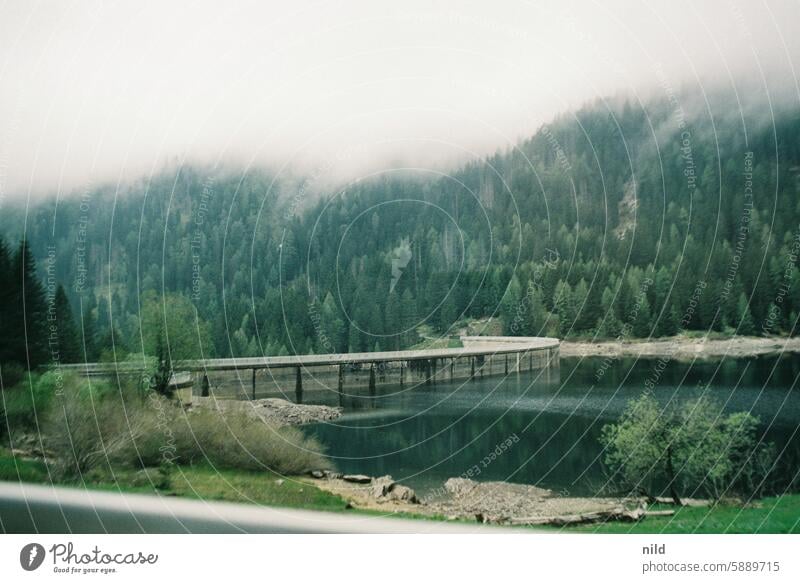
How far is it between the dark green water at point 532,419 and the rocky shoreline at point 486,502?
16.6 inches

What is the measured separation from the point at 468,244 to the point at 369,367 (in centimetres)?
308

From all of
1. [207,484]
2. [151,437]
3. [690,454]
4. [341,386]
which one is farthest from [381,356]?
[690,454]

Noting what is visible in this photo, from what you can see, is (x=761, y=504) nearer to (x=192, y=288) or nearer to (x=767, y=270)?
(x=767, y=270)

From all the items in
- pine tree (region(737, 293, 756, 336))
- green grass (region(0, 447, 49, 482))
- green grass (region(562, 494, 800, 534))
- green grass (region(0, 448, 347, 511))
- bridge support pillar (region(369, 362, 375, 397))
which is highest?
pine tree (region(737, 293, 756, 336))

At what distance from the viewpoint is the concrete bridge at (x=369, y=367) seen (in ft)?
44.0

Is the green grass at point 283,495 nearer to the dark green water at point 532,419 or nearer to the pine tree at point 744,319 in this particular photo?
the dark green water at point 532,419

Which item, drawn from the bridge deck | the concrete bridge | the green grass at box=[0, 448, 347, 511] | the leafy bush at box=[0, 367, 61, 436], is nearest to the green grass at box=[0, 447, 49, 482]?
the green grass at box=[0, 448, 347, 511]

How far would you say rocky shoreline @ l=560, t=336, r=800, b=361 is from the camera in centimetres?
1416

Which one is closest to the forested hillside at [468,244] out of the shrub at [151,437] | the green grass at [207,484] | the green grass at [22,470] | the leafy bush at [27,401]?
the leafy bush at [27,401]

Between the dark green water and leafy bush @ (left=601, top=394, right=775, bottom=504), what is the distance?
50 centimetres

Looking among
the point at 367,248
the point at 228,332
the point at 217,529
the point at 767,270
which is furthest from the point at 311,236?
the point at 767,270

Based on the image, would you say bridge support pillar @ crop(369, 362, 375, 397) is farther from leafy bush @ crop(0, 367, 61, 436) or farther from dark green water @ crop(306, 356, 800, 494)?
leafy bush @ crop(0, 367, 61, 436)

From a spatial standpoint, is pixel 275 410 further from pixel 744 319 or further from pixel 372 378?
pixel 744 319

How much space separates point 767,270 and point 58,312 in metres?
12.4
